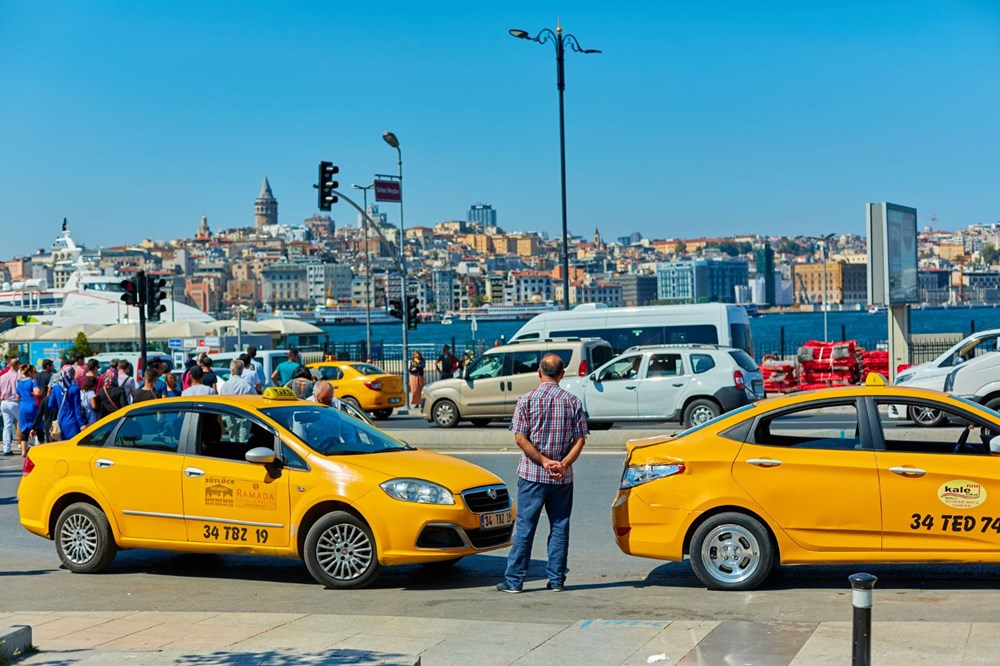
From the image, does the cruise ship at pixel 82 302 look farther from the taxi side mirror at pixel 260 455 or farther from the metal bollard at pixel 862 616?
the metal bollard at pixel 862 616

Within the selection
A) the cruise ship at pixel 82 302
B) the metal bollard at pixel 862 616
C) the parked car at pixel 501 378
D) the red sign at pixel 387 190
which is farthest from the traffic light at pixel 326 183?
the metal bollard at pixel 862 616

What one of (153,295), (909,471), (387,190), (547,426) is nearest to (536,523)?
(547,426)

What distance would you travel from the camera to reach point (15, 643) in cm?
722

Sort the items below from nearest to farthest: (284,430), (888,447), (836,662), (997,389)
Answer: (836,662)
(888,447)
(284,430)
(997,389)

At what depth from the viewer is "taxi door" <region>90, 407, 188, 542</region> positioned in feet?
33.9

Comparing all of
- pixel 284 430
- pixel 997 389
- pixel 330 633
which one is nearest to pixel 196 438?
pixel 284 430

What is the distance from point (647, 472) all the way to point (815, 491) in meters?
1.19

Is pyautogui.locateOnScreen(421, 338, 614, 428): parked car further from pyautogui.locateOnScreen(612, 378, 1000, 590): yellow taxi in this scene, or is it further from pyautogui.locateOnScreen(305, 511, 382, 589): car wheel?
pyautogui.locateOnScreen(612, 378, 1000, 590): yellow taxi

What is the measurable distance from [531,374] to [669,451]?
15583 millimetres

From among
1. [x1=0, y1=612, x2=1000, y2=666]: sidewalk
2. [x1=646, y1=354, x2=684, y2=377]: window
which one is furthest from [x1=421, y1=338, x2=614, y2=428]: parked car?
[x1=0, y1=612, x2=1000, y2=666]: sidewalk

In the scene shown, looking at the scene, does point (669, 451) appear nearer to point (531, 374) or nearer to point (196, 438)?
point (196, 438)

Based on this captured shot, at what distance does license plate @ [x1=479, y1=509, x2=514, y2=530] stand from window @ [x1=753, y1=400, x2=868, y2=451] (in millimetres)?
2070

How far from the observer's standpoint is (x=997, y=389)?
1977cm

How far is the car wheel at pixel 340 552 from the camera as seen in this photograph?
9633 millimetres
